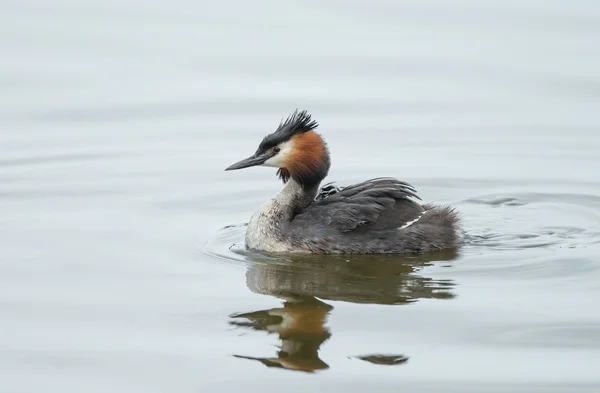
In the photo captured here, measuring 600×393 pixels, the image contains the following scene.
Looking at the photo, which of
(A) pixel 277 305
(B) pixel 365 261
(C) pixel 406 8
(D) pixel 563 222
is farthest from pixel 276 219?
(C) pixel 406 8

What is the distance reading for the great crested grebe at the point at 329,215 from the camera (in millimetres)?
9984

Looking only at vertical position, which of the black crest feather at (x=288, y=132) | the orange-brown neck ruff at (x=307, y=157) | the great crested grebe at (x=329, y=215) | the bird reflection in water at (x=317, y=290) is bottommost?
the bird reflection in water at (x=317, y=290)

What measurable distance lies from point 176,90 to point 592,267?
Result: 23.1ft

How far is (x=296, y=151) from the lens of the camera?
1027 cm

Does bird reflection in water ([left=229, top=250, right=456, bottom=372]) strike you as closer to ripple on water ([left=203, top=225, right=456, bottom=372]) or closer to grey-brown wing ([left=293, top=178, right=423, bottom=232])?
ripple on water ([left=203, top=225, right=456, bottom=372])

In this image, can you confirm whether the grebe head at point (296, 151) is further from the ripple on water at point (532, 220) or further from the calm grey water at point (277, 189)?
the ripple on water at point (532, 220)

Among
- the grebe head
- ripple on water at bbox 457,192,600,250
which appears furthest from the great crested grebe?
ripple on water at bbox 457,192,600,250

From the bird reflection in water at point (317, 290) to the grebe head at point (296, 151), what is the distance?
0.80 m

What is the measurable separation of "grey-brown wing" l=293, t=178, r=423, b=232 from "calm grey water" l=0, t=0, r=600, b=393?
334 mm

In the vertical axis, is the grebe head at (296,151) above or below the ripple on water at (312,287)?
above

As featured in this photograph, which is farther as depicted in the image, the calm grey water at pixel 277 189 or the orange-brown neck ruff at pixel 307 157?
the orange-brown neck ruff at pixel 307 157

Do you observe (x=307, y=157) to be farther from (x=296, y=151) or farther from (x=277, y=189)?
(x=277, y=189)

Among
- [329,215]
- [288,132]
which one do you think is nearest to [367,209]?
[329,215]

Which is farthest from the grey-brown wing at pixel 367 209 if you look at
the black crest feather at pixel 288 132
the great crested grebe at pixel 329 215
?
the black crest feather at pixel 288 132
